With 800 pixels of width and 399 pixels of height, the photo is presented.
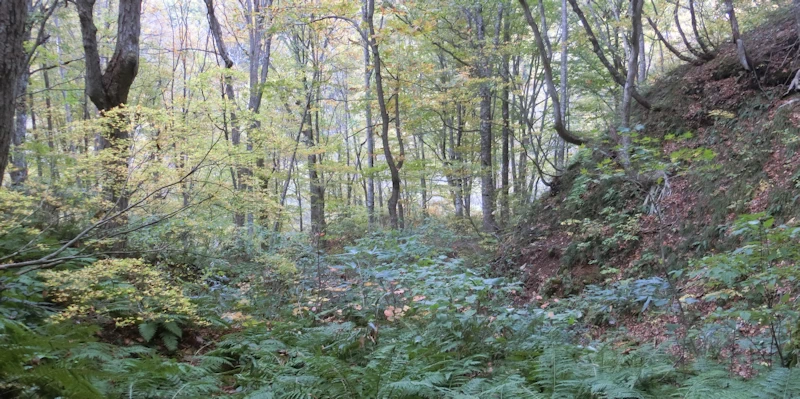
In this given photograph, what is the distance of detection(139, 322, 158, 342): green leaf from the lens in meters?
3.81

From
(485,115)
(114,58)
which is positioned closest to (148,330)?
(114,58)

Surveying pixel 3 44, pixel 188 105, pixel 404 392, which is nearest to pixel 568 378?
pixel 404 392

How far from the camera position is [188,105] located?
6.72 meters

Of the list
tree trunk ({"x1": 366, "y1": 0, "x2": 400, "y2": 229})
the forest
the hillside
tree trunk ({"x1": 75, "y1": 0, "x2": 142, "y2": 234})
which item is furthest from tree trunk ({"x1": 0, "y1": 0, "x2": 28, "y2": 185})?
tree trunk ({"x1": 366, "y1": 0, "x2": 400, "y2": 229})

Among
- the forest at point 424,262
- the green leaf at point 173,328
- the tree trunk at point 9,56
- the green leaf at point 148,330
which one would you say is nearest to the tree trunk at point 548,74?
the forest at point 424,262

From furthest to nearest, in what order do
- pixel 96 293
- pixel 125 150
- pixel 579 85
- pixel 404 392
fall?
pixel 579 85
pixel 125 150
pixel 96 293
pixel 404 392

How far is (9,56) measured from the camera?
2.60 meters

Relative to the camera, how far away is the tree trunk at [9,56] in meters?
2.56

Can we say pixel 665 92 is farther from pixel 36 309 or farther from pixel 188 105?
pixel 36 309

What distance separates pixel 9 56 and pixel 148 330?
2499mm

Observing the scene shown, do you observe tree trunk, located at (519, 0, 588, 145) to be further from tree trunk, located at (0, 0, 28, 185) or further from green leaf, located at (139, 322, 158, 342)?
green leaf, located at (139, 322, 158, 342)

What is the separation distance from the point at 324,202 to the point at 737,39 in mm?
11720

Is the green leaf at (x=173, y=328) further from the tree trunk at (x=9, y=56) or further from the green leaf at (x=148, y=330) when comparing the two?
the tree trunk at (x=9, y=56)

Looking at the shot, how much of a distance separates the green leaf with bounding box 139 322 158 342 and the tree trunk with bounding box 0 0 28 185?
6.11 ft
